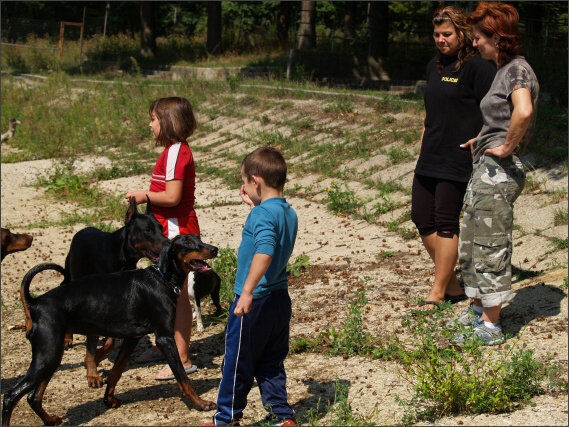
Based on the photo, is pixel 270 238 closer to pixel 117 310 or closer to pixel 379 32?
pixel 117 310

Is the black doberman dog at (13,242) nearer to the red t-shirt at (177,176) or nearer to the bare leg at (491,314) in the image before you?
the red t-shirt at (177,176)

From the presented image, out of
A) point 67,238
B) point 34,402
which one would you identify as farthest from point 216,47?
point 34,402

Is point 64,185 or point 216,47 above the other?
point 216,47

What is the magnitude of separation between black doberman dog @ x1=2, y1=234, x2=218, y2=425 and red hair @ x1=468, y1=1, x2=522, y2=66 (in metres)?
2.35

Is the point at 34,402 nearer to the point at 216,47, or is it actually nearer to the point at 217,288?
the point at 217,288

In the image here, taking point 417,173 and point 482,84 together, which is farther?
point 417,173

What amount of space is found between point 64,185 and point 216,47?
17311 millimetres

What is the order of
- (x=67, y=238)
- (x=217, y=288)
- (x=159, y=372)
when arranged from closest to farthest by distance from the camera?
(x=159, y=372)
(x=217, y=288)
(x=67, y=238)

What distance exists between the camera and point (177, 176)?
19.1 feet

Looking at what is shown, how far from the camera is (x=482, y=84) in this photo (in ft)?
20.9

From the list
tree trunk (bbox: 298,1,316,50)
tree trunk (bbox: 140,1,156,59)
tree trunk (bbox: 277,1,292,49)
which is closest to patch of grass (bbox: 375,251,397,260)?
tree trunk (bbox: 298,1,316,50)

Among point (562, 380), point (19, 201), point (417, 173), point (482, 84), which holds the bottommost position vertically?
point (19, 201)

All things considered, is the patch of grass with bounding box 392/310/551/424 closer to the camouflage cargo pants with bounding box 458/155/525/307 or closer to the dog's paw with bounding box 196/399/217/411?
the camouflage cargo pants with bounding box 458/155/525/307

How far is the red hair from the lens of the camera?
18.5 ft
